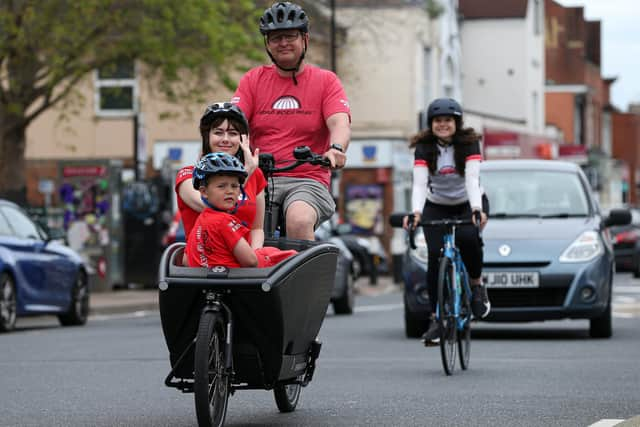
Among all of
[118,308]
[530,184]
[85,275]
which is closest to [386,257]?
[118,308]

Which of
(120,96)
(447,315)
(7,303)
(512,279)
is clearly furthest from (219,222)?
(120,96)

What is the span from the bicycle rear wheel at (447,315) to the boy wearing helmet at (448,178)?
19 cm

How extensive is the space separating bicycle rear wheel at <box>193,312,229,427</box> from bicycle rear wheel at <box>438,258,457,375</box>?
395cm

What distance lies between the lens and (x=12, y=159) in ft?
97.6

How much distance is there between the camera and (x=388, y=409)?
353 inches

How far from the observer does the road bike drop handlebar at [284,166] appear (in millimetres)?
8062

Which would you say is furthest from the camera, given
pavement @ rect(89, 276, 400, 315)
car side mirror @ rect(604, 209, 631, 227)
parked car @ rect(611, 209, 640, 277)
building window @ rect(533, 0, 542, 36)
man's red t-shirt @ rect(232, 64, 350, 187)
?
building window @ rect(533, 0, 542, 36)

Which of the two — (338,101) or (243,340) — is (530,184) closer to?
(338,101)

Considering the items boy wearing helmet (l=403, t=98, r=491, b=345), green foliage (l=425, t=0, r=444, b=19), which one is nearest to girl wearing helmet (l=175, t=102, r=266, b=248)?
boy wearing helmet (l=403, t=98, r=491, b=345)

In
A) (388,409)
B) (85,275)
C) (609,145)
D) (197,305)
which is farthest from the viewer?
(609,145)

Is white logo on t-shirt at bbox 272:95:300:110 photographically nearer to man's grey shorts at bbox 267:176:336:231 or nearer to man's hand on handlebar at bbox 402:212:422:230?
man's grey shorts at bbox 267:176:336:231

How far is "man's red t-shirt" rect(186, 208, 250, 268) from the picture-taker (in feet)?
24.6

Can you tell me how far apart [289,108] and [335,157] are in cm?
68

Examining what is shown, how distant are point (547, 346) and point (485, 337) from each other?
1.56m
